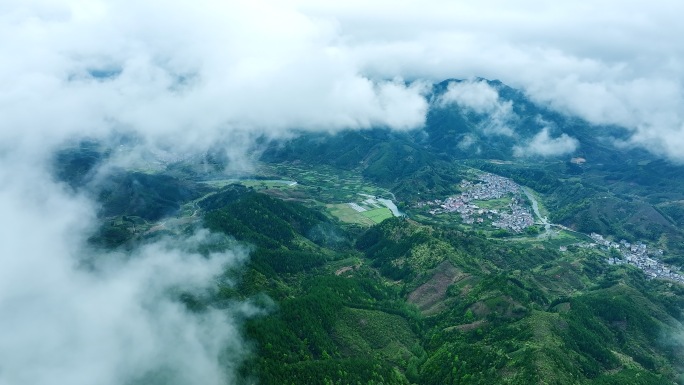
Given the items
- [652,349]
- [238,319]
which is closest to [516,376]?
[652,349]

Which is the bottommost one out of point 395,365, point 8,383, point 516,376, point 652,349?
point 652,349

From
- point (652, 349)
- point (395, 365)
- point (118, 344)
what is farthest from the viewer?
point (652, 349)

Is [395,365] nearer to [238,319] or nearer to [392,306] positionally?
[392,306]

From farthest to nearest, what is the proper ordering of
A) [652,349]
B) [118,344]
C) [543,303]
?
→ [543,303]
[652,349]
[118,344]

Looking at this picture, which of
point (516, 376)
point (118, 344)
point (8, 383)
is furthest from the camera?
point (118, 344)

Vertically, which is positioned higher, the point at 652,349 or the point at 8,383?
the point at 8,383

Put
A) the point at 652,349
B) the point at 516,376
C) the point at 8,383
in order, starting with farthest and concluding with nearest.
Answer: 1. the point at 652,349
2. the point at 516,376
3. the point at 8,383

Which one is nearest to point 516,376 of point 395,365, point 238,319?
point 395,365

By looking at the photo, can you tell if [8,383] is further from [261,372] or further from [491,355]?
[491,355]

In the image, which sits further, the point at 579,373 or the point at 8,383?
the point at 579,373
